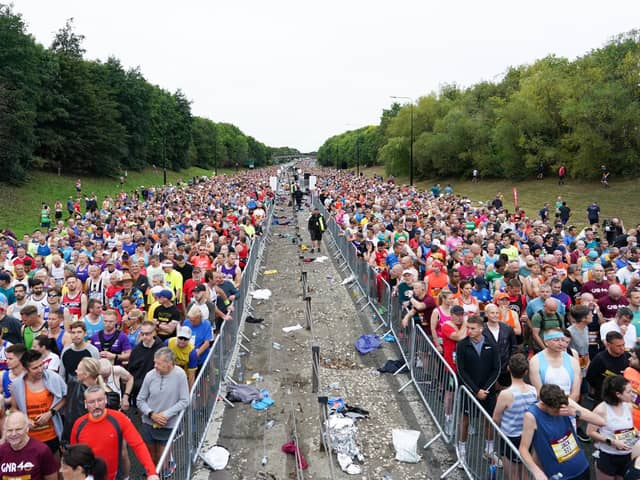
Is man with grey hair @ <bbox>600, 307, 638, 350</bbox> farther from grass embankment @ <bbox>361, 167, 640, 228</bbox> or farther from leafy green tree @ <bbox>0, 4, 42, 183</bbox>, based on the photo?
leafy green tree @ <bbox>0, 4, 42, 183</bbox>

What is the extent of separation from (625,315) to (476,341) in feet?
7.05

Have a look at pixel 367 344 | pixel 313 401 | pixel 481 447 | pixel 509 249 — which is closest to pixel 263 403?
pixel 313 401

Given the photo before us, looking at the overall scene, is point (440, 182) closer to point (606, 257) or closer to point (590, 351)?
point (606, 257)

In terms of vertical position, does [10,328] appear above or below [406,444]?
above

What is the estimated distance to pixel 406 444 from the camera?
6.27 metres

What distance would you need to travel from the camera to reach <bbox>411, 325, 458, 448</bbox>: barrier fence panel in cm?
633

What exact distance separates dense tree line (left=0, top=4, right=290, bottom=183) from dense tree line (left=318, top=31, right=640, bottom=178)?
33163mm

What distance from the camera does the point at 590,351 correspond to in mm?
7148

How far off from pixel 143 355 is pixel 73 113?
59.0 metres

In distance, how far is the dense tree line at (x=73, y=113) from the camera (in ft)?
134

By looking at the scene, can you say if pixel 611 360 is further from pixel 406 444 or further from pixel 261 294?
pixel 261 294

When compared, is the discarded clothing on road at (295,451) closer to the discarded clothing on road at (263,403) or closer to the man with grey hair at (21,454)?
the discarded clothing on road at (263,403)

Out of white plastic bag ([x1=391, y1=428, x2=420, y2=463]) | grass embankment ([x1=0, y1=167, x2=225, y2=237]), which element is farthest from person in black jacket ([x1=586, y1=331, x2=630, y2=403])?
grass embankment ([x1=0, y1=167, x2=225, y2=237])

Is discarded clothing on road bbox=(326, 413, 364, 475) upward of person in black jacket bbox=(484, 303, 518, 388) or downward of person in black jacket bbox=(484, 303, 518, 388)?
downward
